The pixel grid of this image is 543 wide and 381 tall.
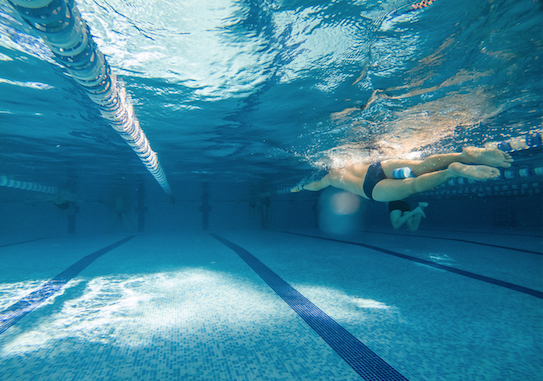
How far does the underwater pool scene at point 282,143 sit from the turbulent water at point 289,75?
38 mm

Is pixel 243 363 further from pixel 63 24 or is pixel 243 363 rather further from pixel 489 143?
pixel 489 143

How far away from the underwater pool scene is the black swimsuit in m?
0.03

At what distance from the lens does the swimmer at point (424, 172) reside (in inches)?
145

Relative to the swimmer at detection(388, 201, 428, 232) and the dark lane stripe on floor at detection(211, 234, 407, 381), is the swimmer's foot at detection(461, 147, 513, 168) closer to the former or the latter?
the dark lane stripe on floor at detection(211, 234, 407, 381)

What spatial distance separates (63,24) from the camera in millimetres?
2129

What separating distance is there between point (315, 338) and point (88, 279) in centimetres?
390

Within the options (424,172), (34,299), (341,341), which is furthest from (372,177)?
(34,299)

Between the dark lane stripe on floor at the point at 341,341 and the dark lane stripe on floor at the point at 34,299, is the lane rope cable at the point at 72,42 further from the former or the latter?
the dark lane stripe on floor at the point at 341,341

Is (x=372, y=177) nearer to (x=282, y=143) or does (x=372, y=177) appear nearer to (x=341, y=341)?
(x=282, y=143)

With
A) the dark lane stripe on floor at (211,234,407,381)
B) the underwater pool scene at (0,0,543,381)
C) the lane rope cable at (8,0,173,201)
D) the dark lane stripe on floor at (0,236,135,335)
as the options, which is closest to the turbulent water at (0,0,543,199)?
the underwater pool scene at (0,0,543,381)

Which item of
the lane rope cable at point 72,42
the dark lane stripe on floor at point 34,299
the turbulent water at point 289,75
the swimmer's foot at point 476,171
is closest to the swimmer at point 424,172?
the swimmer's foot at point 476,171

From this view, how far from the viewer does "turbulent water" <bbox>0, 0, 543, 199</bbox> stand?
11.3 feet

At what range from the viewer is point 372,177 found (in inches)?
222

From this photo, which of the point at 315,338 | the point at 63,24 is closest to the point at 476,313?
the point at 315,338
